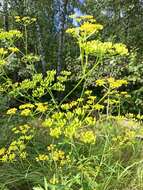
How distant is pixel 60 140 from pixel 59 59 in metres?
3.86

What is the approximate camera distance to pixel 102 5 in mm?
8406

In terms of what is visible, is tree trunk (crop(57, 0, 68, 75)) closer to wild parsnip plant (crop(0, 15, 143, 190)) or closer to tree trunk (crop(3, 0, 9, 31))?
tree trunk (crop(3, 0, 9, 31))

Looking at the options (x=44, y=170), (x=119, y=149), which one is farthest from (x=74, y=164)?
(x=119, y=149)

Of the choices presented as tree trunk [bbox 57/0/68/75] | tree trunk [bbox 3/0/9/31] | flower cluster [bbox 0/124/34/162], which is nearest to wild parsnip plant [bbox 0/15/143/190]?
flower cluster [bbox 0/124/34/162]

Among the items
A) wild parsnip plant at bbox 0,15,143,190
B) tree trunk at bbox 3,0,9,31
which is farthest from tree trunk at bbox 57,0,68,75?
wild parsnip plant at bbox 0,15,143,190

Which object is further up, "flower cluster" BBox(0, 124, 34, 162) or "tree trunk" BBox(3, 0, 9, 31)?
"tree trunk" BBox(3, 0, 9, 31)

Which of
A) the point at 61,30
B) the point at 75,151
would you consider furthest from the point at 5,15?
the point at 75,151

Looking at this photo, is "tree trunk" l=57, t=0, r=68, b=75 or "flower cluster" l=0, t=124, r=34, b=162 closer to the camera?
"flower cluster" l=0, t=124, r=34, b=162

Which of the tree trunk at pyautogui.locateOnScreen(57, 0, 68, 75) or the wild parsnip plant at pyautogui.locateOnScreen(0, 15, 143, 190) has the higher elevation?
the tree trunk at pyautogui.locateOnScreen(57, 0, 68, 75)

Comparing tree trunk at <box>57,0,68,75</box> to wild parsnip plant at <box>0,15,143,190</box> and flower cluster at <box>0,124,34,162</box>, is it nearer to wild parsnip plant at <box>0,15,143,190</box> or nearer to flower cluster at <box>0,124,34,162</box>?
wild parsnip plant at <box>0,15,143,190</box>

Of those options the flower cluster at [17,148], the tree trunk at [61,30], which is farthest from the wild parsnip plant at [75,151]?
the tree trunk at [61,30]

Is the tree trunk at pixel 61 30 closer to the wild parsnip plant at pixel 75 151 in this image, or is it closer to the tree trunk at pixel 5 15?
the tree trunk at pixel 5 15

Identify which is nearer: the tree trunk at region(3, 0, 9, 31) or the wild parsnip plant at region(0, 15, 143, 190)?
the wild parsnip plant at region(0, 15, 143, 190)

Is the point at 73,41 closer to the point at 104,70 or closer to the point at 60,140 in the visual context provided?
the point at 104,70
